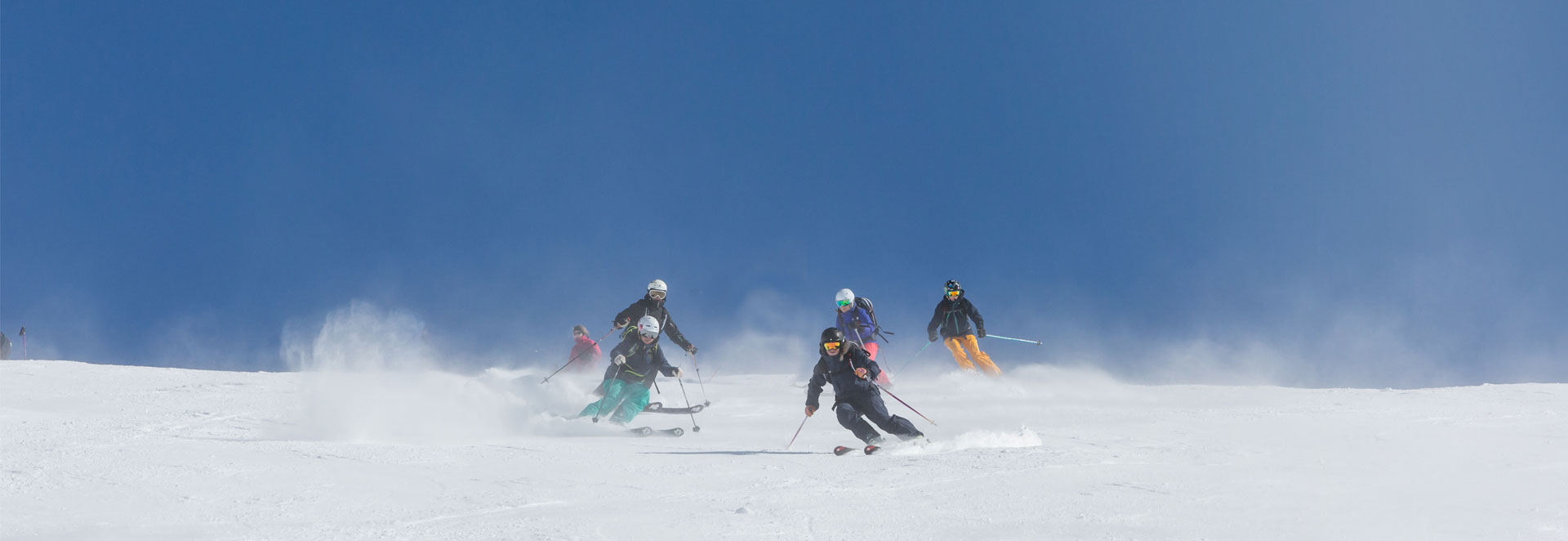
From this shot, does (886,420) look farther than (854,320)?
No

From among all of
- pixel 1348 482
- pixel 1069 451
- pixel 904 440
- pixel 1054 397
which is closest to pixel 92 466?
pixel 904 440

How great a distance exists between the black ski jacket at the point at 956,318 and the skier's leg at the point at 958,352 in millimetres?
85

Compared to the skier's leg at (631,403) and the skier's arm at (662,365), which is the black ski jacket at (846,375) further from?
the skier's leg at (631,403)

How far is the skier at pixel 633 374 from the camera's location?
33.8ft

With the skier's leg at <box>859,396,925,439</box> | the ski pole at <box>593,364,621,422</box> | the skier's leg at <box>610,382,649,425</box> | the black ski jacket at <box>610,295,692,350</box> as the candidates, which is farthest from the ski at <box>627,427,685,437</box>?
the black ski jacket at <box>610,295,692,350</box>

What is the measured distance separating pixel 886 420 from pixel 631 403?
127 inches

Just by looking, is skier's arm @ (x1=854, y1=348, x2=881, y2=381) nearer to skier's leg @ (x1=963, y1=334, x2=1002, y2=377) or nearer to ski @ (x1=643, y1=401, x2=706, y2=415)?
ski @ (x1=643, y1=401, x2=706, y2=415)

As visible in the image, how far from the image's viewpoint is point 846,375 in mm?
8398

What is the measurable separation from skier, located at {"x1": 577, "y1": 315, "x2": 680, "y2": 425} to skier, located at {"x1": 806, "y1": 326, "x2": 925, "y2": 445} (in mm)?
2231

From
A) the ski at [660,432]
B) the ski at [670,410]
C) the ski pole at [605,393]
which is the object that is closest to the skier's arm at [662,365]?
the ski pole at [605,393]

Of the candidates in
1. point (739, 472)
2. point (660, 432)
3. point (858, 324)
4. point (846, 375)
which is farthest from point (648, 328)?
point (858, 324)

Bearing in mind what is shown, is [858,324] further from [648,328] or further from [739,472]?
[739,472]

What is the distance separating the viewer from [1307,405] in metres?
11.7

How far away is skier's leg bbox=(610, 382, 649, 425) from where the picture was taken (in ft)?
33.9
